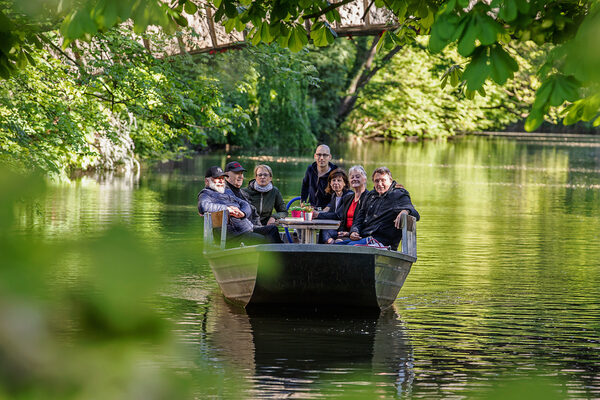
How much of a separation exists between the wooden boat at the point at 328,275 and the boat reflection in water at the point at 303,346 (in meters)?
0.16

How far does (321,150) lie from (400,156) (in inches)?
1365

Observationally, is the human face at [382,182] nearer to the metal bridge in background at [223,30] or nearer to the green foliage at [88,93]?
the green foliage at [88,93]

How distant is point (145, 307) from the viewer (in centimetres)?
104

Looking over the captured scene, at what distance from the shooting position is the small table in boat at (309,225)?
10.2 metres

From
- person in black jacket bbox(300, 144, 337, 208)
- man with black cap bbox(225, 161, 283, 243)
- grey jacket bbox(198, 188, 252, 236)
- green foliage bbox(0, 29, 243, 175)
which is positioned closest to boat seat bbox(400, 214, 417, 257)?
man with black cap bbox(225, 161, 283, 243)

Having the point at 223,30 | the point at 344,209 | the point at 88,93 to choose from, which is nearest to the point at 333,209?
the point at 344,209

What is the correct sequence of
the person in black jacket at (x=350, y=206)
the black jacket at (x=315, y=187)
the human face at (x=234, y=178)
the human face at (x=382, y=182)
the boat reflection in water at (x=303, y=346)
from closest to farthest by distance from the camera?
the boat reflection in water at (x=303, y=346) < the human face at (x=382, y=182) < the human face at (x=234, y=178) < the person in black jacket at (x=350, y=206) < the black jacket at (x=315, y=187)

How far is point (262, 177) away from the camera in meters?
10.9

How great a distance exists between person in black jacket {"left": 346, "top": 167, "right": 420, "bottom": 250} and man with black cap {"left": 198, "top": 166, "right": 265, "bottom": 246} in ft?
3.39

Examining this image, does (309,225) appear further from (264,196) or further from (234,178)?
(264,196)

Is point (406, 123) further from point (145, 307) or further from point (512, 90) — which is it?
point (145, 307)

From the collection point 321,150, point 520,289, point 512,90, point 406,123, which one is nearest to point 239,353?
point 321,150

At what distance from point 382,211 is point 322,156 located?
1.28 m

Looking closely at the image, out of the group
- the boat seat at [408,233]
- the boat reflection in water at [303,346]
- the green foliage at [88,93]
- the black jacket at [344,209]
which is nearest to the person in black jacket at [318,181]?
the black jacket at [344,209]
